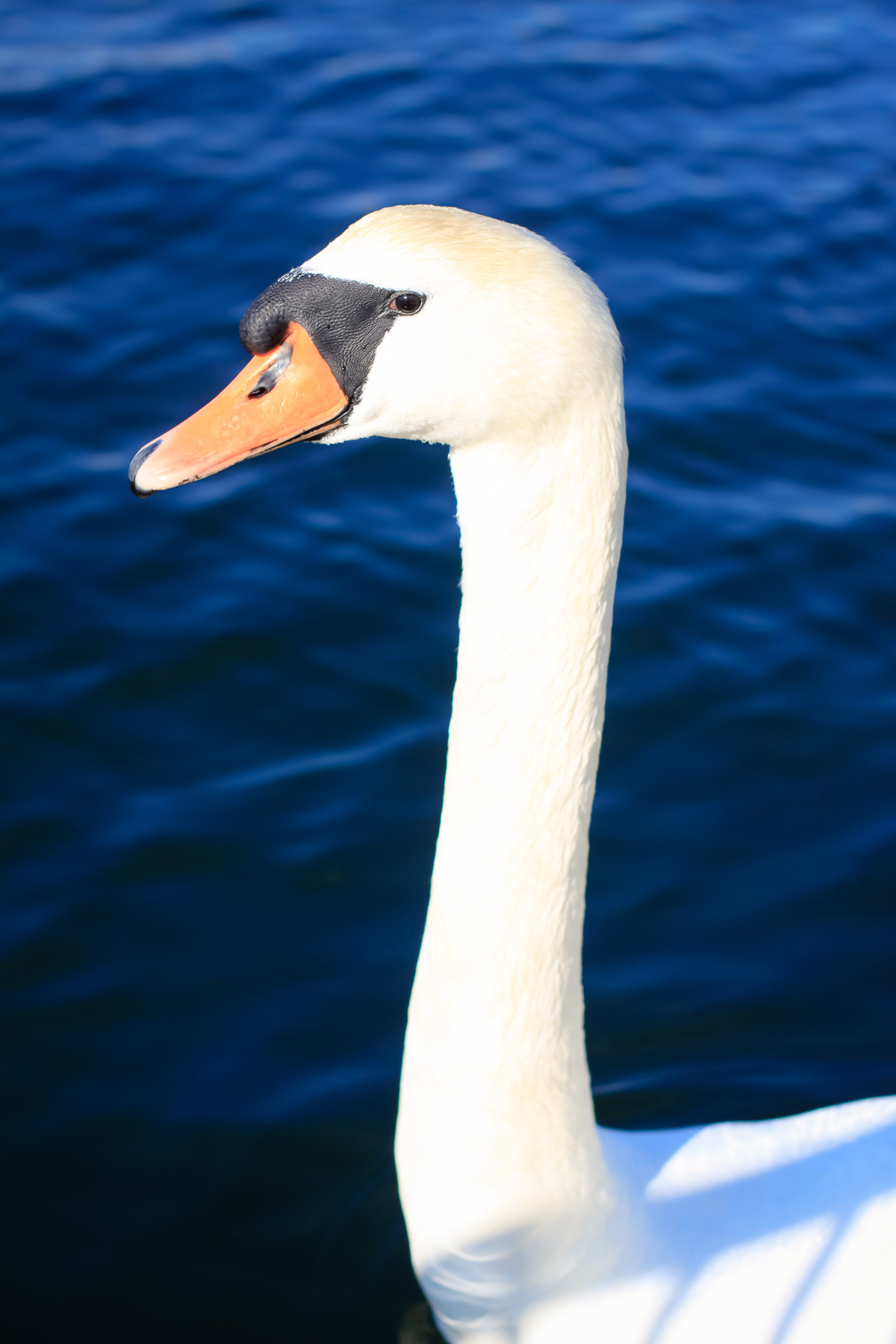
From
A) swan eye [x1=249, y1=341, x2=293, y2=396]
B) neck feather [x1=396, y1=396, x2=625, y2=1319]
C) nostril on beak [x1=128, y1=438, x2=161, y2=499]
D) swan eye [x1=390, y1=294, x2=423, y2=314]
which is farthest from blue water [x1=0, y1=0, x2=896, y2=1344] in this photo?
swan eye [x1=390, y1=294, x2=423, y2=314]

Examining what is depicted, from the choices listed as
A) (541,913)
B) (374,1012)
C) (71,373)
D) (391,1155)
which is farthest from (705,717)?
(71,373)

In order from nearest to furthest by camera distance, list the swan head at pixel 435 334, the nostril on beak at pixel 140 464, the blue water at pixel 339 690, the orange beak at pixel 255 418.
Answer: the swan head at pixel 435 334 < the orange beak at pixel 255 418 < the nostril on beak at pixel 140 464 < the blue water at pixel 339 690

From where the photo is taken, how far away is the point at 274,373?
88.3 inches

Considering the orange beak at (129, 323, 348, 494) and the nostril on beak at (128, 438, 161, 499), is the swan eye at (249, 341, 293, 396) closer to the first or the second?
the orange beak at (129, 323, 348, 494)

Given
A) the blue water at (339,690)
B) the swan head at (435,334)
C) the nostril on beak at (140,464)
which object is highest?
the swan head at (435,334)

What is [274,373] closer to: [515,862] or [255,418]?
[255,418]

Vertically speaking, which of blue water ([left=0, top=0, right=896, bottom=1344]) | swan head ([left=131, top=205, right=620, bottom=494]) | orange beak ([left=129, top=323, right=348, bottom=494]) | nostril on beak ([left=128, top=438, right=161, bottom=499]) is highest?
swan head ([left=131, top=205, right=620, bottom=494])

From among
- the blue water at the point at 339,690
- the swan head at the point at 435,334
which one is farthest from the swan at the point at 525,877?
the blue water at the point at 339,690

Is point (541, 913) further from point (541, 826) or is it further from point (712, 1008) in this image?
point (712, 1008)

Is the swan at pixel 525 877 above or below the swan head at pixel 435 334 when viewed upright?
below

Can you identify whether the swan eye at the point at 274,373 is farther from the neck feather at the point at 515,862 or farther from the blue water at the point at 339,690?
the blue water at the point at 339,690

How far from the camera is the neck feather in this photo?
2066mm

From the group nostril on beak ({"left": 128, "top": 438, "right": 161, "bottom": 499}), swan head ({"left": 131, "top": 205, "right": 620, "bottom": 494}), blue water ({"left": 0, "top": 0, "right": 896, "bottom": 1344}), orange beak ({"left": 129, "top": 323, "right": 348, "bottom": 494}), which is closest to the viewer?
swan head ({"left": 131, "top": 205, "right": 620, "bottom": 494})

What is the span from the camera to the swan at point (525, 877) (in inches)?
79.2
